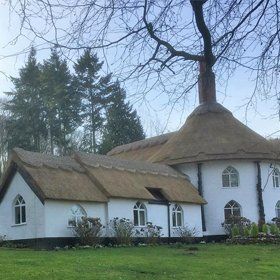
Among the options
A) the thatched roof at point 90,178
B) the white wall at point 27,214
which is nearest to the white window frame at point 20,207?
the white wall at point 27,214

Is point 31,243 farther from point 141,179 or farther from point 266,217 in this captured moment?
point 266,217

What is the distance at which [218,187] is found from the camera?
119 ft

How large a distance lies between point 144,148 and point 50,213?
22.1 metres

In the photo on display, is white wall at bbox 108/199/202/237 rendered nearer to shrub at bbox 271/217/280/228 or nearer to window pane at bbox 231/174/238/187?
window pane at bbox 231/174/238/187

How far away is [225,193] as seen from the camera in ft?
119

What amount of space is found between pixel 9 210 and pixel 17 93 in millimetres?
28345

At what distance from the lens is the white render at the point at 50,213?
→ 85.1 feet

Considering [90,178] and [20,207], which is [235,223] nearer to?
[90,178]

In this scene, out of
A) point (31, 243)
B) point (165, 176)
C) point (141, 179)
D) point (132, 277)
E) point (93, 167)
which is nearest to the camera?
point (132, 277)

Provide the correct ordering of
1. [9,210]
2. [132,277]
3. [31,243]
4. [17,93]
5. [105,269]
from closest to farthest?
[132,277] → [105,269] → [31,243] → [9,210] → [17,93]

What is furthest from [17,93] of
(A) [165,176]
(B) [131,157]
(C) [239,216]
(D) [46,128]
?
(C) [239,216]

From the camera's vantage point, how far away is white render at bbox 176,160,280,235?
3584cm

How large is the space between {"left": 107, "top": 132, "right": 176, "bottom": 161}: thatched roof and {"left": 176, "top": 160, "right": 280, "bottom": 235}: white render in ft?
28.4

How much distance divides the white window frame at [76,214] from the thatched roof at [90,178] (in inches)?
25.1
